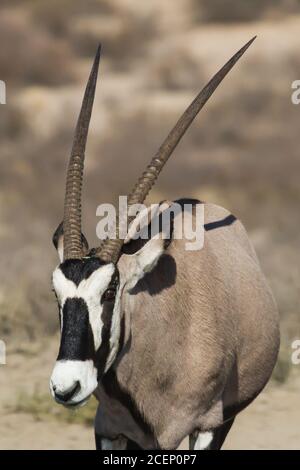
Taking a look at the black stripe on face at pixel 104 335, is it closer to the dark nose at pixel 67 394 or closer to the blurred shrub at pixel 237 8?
the dark nose at pixel 67 394

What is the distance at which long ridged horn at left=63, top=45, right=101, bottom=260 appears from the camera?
5367mm

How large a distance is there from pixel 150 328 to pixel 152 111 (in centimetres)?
1877

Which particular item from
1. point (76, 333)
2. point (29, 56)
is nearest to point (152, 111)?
point (29, 56)

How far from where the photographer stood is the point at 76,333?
491 cm

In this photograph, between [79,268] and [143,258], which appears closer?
[79,268]

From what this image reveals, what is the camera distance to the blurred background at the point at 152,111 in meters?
21.2

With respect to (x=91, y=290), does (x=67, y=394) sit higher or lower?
lower

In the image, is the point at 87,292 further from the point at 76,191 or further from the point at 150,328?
the point at 76,191

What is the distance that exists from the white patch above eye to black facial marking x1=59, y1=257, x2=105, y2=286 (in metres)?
0.02

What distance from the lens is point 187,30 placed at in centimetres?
2697

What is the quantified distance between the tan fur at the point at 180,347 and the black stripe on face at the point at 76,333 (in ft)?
1.41

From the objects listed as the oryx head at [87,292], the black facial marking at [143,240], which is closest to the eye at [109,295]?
the oryx head at [87,292]

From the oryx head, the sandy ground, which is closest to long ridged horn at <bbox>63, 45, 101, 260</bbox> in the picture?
the oryx head
